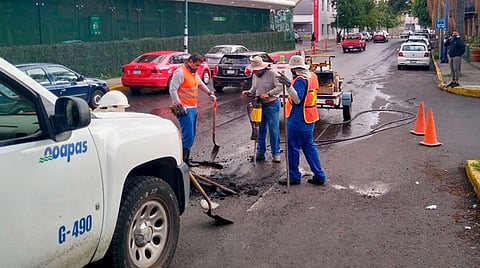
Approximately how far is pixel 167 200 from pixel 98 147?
3.55ft

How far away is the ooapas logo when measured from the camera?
3484mm

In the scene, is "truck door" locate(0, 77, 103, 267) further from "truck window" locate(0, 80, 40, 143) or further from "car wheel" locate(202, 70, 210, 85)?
"car wheel" locate(202, 70, 210, 85)

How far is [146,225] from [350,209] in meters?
3.14

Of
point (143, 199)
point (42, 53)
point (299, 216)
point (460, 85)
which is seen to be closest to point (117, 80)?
point (42, 53)

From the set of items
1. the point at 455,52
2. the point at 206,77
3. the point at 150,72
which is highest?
the point at 455,52

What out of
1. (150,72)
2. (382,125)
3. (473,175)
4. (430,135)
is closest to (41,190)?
(473,175)

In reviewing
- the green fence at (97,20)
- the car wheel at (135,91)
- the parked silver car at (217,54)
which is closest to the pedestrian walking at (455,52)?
the parked silver car at (217,54)

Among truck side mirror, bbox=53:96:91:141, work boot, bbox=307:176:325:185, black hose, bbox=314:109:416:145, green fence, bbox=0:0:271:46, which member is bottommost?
work boot, bbox=307:176:325:185

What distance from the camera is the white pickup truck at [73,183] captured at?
3.33m

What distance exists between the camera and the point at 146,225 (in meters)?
4.68

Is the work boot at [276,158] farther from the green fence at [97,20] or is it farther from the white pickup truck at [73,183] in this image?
the green fence at [97,20]

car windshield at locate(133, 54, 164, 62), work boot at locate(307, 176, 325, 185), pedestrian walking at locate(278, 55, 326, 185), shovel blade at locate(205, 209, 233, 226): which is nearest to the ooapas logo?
shovel blade at locate(205, 209, 233, 226)

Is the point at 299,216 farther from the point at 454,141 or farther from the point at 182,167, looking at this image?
the point at 454,141

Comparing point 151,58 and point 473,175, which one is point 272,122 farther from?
point 151,58
